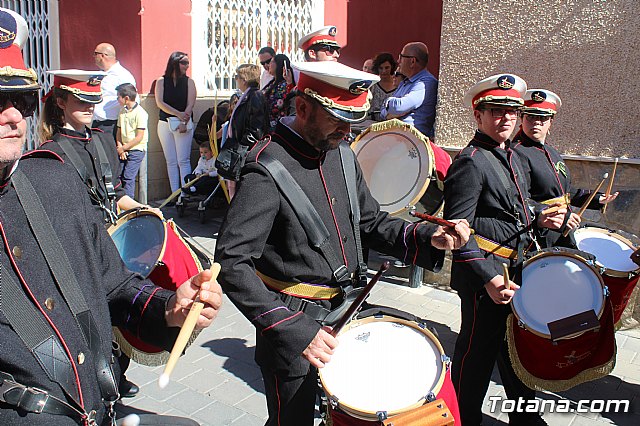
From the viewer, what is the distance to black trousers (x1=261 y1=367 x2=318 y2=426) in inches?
95.7

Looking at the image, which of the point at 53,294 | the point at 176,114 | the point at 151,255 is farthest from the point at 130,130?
the point at 53,294

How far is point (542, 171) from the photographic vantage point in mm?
4039

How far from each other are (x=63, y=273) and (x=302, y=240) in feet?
3.31

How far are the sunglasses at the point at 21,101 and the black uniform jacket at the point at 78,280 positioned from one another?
19 cm

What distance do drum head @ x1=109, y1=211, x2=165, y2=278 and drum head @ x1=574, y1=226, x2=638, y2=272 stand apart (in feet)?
8.50

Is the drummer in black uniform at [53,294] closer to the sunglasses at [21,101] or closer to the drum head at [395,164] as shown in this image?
the sunglasses at [21,101]

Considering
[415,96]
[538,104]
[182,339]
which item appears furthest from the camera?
[415,96]

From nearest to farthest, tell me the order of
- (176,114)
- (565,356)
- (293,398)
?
1. (293,398)
2. (565,356)
3. (176,114)

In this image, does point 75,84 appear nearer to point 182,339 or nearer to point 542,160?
point 182,339

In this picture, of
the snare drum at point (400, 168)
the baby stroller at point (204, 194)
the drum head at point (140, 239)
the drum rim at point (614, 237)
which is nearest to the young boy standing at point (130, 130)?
the baby stroller at point (204, 194)

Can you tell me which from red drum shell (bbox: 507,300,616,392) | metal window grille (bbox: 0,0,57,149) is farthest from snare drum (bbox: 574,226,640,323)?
metal window grille (bbox: 0,0,57,149)

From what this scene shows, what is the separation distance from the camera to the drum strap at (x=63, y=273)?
1655 mm

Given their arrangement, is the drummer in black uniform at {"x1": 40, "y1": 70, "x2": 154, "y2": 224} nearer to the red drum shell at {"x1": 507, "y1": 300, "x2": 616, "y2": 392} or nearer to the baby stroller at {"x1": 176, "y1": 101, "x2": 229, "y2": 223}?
the red drum shell at {"x1": 507, "y1": 300, "x2": 616, "y2": 392}

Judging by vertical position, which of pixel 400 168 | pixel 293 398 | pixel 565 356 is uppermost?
pixel 400 168
